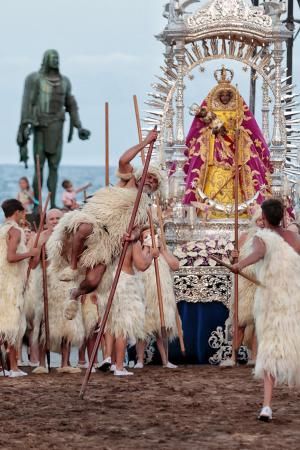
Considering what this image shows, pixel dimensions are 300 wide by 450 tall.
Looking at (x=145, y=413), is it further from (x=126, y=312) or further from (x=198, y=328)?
(x=198, y=328)

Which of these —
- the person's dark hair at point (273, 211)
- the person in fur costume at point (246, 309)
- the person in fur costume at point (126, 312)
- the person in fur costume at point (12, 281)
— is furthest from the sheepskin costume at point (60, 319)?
the person's dark hair at point (273, 211)

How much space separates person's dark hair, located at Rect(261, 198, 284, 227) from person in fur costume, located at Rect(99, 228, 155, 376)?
2.39 meters

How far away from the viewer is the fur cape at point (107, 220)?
11758mm

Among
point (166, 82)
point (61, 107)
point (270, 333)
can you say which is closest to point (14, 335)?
point (270, 333)

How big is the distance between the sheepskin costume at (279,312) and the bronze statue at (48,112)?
9.14 meters

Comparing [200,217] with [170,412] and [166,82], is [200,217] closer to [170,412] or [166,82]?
[166,82]

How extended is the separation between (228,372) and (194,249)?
1.73 meters

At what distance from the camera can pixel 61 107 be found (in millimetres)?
19000

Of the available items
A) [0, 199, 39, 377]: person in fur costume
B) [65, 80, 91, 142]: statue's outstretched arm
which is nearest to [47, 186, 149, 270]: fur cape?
[0, 199, 39, 377]: person in fur costume

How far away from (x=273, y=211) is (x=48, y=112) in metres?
9.42

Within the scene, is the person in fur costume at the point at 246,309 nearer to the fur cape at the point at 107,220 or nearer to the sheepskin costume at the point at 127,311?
the sheepskin costume at the point at 127,311

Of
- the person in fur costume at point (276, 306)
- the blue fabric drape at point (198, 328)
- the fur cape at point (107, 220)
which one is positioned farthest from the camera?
the blue fabric drape at point (198, 328)

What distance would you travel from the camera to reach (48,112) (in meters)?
19.0

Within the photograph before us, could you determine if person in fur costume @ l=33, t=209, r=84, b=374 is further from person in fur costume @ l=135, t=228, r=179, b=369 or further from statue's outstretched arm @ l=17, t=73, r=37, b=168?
statue's outstretched arm @ l=17, t=73, r=37, b=168
